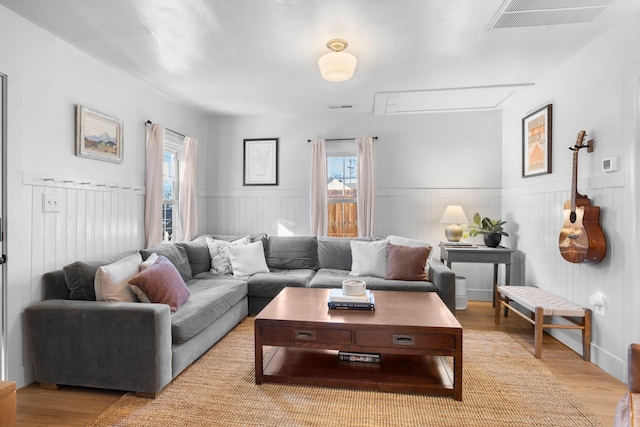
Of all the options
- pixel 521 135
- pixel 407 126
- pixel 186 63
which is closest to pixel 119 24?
pixel 186 63

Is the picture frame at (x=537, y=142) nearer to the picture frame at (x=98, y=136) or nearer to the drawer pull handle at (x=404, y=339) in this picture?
the drawer pull handle at (x=404, y=339)

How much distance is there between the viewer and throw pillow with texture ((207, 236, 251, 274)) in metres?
3.71

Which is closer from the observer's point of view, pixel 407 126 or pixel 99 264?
pixel 99 264

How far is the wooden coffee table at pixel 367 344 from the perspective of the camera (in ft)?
6.47

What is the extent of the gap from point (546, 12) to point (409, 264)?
2268 mm

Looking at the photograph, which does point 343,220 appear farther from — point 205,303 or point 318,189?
point 205,303

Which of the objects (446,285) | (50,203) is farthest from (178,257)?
(446,285)

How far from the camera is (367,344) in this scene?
6.63 feet

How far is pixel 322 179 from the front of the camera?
435 cm

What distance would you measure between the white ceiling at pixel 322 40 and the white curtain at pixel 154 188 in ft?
1.84

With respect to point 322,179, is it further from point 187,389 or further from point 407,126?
point 187,389

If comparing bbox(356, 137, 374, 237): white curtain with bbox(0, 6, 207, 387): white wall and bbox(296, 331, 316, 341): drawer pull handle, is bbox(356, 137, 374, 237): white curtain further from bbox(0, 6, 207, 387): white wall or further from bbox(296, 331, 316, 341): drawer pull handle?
bbox(0, 6, 207, 387): white wall

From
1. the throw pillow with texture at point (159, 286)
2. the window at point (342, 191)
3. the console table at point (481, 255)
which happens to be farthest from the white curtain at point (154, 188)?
the console table at point (481, 255)

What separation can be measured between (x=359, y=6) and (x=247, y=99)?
2.15m
